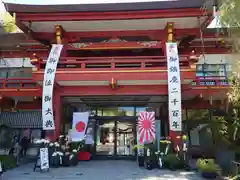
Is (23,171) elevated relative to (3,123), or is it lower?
lower

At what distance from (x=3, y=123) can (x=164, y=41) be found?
10154 millimetres

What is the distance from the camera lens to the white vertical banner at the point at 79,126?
12664 millimetres

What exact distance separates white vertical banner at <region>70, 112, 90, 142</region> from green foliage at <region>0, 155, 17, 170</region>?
8.95 feet

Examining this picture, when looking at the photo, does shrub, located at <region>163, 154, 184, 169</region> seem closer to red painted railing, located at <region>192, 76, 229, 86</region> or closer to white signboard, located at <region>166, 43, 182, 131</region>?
white signboard, located at <region>166, 43, 182, 131</region>

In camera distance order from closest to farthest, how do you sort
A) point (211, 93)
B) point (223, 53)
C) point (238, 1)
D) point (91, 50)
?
point (238, 1)
point (211, 93)
point (91, 50)
point (223, 53)

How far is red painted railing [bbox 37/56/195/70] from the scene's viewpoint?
488 inches

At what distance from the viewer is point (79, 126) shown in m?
12.9

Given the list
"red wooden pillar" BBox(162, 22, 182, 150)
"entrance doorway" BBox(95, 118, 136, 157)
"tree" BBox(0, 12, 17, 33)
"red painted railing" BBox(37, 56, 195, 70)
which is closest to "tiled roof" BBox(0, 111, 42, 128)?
"entrance doorway" BBox(95, 118, 136, 157)

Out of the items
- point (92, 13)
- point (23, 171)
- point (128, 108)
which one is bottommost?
point (23, 171)

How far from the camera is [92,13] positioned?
494 inches

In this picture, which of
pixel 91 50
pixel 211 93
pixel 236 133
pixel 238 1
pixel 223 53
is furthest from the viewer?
pixel 223 53

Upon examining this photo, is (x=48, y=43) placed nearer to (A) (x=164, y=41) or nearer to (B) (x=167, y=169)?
(A) (x=164, y=41)

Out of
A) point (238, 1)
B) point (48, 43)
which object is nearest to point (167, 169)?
point (238, 1)

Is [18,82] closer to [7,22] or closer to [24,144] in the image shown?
[24,144]
